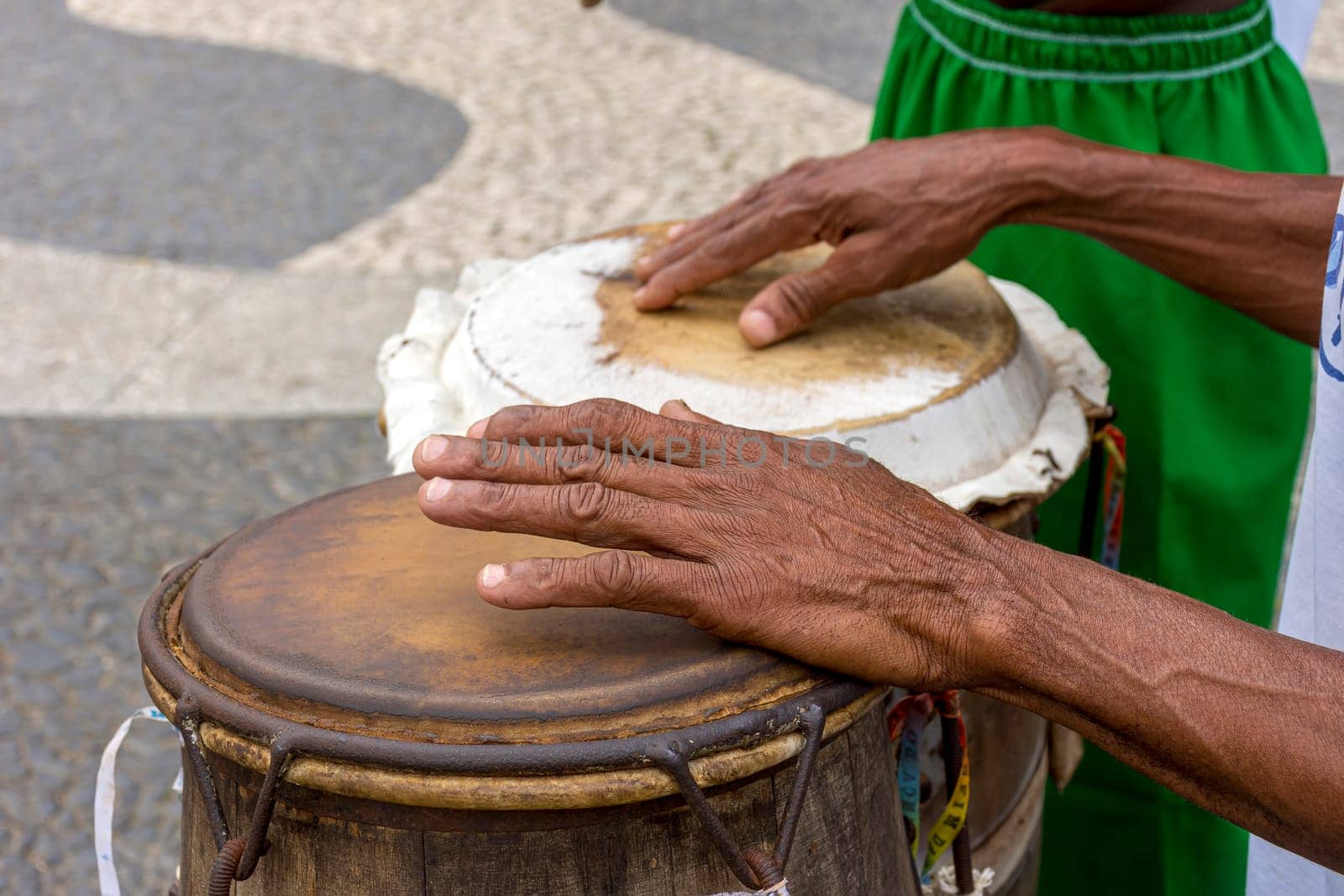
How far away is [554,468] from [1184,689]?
20.3 inches

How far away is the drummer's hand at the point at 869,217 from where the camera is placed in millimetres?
1568

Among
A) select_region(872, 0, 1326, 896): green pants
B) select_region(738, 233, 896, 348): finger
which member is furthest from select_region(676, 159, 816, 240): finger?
select_region(872, 0, 1326, 896): green pants

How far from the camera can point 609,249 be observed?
1.76 metres

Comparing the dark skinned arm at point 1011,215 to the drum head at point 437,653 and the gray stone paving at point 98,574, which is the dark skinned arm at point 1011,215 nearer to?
the drum head at point 437,653

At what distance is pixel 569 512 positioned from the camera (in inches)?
39.9

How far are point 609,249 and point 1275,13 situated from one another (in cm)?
126

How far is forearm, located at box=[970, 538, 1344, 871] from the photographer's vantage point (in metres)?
0.99

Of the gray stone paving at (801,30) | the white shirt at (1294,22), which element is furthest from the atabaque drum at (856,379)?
the gray stone paving at (801,30)

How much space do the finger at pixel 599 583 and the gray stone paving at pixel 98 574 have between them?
159 centimetres

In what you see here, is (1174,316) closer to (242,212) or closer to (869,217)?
(869,217)

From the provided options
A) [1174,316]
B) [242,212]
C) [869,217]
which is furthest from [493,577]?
[242,212]

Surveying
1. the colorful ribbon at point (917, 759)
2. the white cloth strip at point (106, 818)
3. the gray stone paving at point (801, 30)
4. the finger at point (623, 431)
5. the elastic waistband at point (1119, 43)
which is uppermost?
the elastic waistband at point (1119, 43)

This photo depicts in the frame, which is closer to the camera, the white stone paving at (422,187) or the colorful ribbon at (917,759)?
the colorful ribbon at (917,759)

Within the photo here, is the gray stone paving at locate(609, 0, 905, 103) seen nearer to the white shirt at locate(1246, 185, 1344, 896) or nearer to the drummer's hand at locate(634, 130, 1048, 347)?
the drummer's hand at locate(634, 130, 1048, 347)
